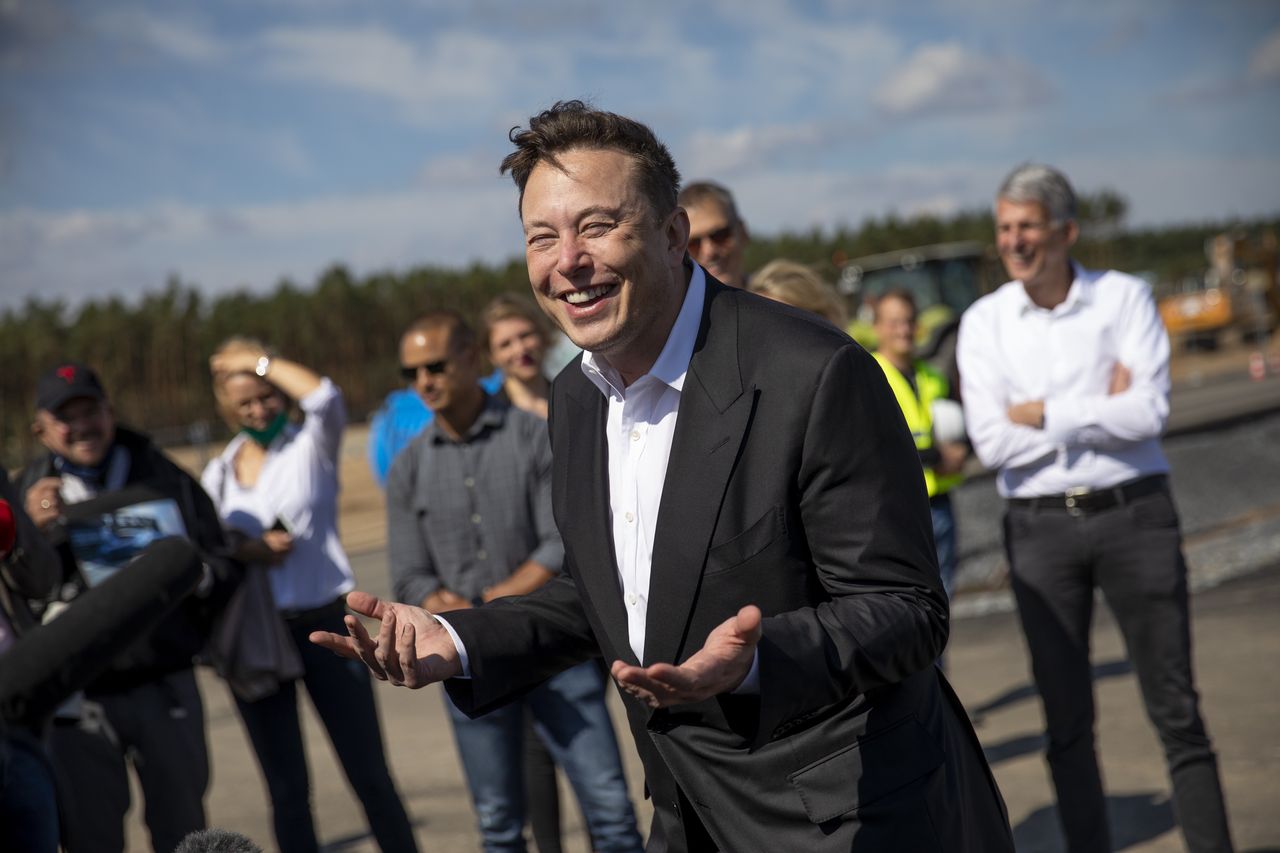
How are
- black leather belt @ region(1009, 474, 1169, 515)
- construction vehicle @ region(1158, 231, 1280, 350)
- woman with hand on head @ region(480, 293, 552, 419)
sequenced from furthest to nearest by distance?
construction vehicle @ region(1158, 231, 1280, 350)
woman with hand on head @ region(480, 293, 552, 419)
black leather belt @ region(1009, 474, 1169, 515)

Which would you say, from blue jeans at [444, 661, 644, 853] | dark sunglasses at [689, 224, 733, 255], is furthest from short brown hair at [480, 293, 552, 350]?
blue jeans at [444, 661, 644, 853]

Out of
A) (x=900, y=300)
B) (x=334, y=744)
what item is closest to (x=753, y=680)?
(x=334, y=744)

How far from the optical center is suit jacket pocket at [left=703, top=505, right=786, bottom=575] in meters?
2.19

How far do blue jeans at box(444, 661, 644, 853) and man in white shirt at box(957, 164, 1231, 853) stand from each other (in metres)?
1.50

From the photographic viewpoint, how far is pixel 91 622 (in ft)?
6.07

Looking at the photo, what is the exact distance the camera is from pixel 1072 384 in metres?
4.46

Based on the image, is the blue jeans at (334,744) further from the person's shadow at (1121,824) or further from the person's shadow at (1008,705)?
the person's shadow at (1008,705)

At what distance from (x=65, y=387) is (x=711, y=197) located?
2385 millimetres

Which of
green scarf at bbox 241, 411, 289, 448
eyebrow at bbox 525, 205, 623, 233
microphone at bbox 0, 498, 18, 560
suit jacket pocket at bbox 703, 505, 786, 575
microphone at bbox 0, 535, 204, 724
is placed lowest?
suit jacket pocket at bbox 703, 505, 786, 575

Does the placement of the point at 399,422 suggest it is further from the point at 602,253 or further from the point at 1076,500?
the point at 602,253

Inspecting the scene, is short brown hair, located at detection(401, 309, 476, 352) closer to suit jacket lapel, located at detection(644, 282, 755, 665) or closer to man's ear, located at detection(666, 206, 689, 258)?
man's ear, located at detection(666, 206, 689, 258)

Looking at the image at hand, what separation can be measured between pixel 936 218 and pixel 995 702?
6582 centimetres

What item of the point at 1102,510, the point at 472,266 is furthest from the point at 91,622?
the point at 472,266

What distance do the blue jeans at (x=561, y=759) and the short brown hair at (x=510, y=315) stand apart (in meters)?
1.73
